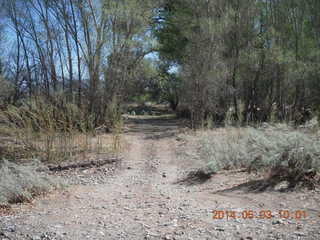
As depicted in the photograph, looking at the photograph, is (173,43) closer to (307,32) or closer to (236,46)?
(236,46)

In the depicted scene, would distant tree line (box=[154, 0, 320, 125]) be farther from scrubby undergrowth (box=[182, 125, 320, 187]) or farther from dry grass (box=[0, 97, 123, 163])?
scrubby undergrowth (box=[182, 125, 320, 187])

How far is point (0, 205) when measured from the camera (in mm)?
4328

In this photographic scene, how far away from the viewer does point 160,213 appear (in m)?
3.95

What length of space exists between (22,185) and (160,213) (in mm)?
2336

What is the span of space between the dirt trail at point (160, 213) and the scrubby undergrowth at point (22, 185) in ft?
0.73

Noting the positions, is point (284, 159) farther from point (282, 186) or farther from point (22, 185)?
point (22, 185)

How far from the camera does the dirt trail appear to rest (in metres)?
3.27

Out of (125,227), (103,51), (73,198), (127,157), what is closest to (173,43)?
(103,51)

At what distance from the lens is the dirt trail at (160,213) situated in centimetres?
327

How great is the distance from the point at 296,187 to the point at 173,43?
14.4 m

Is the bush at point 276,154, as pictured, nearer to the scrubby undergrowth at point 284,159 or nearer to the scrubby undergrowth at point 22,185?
the scrubby undergrowth at point 284,159

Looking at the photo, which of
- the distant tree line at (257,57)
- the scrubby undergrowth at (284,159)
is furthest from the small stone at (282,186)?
the distant tree line at (257,57)
